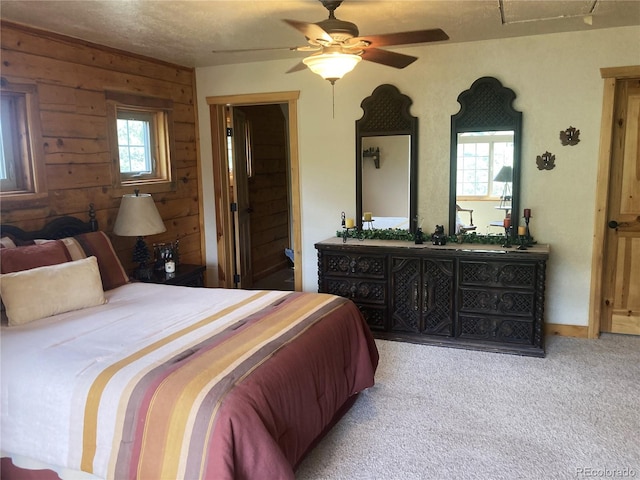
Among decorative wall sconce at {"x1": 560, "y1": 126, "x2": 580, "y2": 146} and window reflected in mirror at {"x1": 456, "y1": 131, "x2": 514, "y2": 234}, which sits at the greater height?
decorative wall sconce at {"x1": 560, "y1": 126, "x2": 580, "y2": 146}

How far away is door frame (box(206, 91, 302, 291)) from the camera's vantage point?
4848 millimetres

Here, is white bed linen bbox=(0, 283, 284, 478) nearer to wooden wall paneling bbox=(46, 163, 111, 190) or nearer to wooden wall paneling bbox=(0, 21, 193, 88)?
wooden wall paneling bbox=(46, 163, 111, 190)

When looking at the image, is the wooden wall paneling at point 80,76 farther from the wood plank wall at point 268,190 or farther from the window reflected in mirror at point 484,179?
the window reflected in mirror at point 484,179

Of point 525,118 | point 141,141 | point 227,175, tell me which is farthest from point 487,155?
point 141,141

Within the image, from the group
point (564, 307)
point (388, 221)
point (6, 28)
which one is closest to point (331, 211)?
point (388, 221)

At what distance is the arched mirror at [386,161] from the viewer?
175 inches

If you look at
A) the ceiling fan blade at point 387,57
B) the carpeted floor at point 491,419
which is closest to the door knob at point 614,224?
the carpeted floor at point 491,419

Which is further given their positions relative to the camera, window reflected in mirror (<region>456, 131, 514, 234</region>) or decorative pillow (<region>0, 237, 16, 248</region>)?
window reflected in mirror (<region>456, 131, 514, 234</region>)

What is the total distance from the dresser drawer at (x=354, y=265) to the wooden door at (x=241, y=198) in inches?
56.4

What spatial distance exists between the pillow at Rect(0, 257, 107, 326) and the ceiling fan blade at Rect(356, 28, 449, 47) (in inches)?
82.7

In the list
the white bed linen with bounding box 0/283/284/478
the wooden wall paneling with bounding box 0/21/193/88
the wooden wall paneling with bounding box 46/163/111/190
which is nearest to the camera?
the white bed linen with bounding box 0/283/284/478

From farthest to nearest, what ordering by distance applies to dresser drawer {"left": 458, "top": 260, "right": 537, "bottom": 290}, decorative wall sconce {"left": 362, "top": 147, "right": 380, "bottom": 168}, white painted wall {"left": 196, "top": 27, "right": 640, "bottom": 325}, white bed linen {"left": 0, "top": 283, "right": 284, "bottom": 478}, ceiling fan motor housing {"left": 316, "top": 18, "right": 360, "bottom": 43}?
decorative wall sconce {"left": 362, "top": 147, "right": 380, "bottom": 168} < white painted wall {"left": 196, "top": 27, "right": 640, "bottom": 325} < dresser drawer {"left": 458, "top": 260, "right": 537, "bottom": 290} < ceiling fan motor housing {"left": 316, "top": 18, "right": 360, "bottom": 43} < white bed linen {"left": 0, "top": 283, "right": 284, "bottom": 478}

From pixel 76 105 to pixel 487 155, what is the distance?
3.25 meters

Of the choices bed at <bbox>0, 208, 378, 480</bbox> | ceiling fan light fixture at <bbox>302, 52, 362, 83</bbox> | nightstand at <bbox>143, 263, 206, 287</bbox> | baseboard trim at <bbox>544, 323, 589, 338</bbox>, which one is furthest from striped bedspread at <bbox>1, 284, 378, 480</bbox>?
baseboard trim at <bbox>544, 323, 589, 338</bbox>
